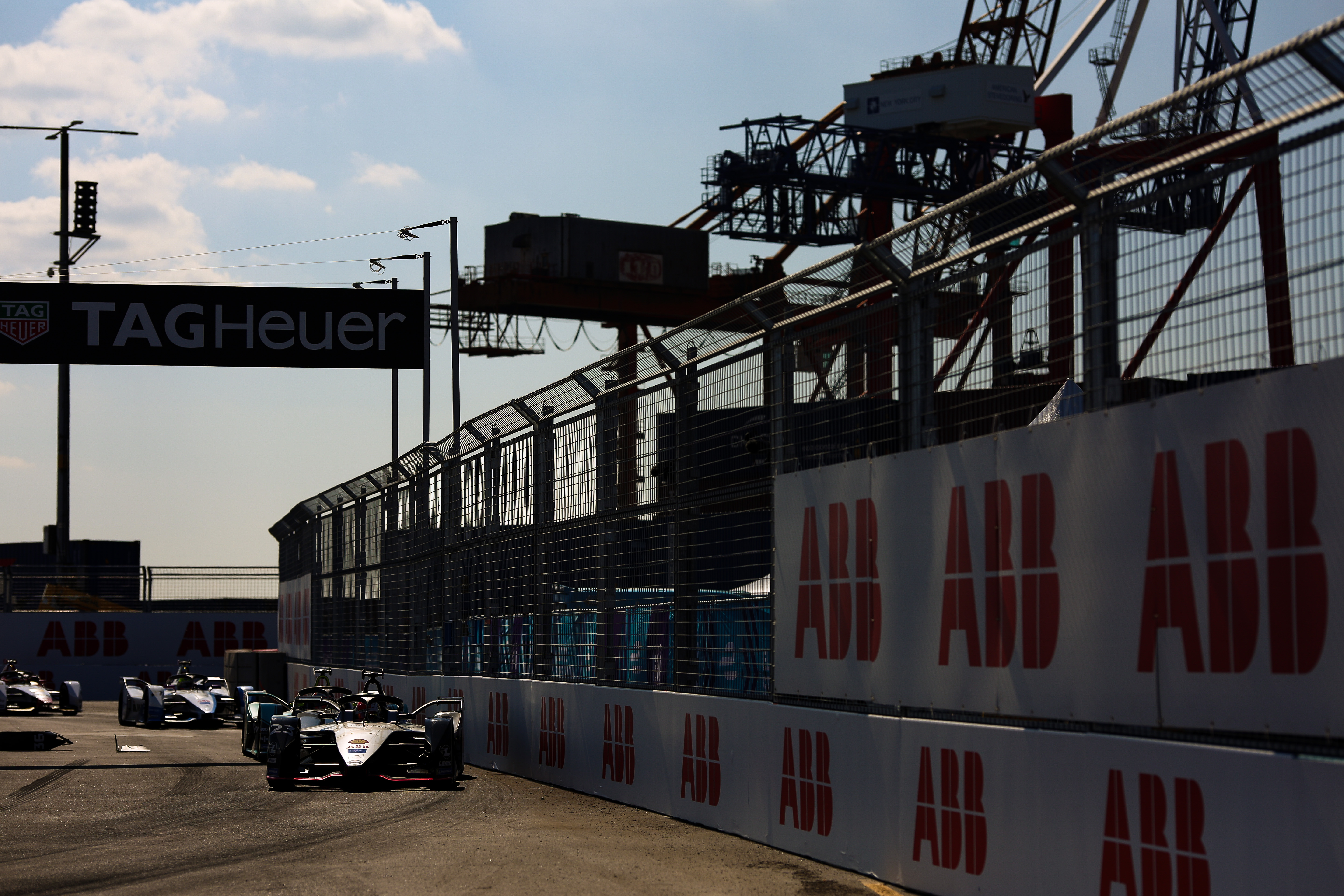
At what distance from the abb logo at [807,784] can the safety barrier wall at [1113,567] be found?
1.09 feet

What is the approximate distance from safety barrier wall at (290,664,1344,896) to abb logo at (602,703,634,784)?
0.7 inches

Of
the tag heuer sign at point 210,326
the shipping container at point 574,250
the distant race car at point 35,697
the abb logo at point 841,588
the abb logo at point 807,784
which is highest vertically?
the shipping container at point 574,250

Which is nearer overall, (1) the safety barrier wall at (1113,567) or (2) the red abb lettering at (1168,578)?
(1) the safety barrier wall at (1113,567)

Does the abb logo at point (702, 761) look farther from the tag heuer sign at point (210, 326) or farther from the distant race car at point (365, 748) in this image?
the tag heuer sign at point (210, 326)

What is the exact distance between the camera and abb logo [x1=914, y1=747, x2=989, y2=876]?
6.68m

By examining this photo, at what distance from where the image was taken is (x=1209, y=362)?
5340 millimetres

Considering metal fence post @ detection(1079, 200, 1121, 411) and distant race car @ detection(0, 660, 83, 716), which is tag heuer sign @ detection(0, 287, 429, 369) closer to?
distant race car @ detection(0, 660, 83, 716)

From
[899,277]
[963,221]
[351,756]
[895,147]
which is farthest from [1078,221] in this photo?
[895,147]

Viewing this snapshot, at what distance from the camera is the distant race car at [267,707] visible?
1470 cm

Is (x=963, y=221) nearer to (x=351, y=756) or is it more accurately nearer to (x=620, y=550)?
(x=620, y=550)

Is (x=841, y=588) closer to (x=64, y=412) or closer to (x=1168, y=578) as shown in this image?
(x=1168, y=578)

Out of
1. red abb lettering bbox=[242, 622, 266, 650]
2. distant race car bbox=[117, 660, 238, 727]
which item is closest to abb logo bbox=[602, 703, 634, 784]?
distant race car bbox=[117, 660, 238, 727]

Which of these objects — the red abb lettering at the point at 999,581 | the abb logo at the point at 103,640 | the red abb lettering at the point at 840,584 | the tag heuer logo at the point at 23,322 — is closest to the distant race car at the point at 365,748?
the red abb lettering at the point at 840,584

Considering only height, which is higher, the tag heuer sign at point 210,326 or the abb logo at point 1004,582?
the tag heuer sign at point 210,326
